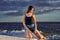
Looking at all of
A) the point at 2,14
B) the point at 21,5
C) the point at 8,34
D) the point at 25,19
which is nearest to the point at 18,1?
the point at 21,5

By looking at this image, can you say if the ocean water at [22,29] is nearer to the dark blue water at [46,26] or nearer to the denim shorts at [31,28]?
the dark blue water at [46,26]

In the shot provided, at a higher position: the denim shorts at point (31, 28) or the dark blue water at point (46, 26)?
the dark blue water at point (46, 26)

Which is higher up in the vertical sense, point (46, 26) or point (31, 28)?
point (46, 26)

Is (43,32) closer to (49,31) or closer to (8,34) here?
(49,31)

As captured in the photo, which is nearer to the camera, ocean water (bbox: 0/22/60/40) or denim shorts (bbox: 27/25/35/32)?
denim shorts (bbox: 27/25/35/32)

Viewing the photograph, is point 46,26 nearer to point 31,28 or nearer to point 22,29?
point 22,29

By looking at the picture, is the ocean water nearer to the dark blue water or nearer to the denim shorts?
the dark blue water

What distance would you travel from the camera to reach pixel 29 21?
475 cm

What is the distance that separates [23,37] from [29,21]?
1565 mm

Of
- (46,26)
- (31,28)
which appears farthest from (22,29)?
(31,28)

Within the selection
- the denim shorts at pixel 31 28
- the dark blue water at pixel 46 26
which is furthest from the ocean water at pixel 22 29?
the denim shorts at pixel 31 28

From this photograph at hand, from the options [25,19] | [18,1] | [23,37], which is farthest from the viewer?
[18,1]

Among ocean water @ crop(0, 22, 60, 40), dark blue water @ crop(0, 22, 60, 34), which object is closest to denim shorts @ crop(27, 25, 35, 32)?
ocean water @ crop(0, 22, 60, 40)

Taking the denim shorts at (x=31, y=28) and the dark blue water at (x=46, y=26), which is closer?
the denim shorts at (x=31, y=28)
